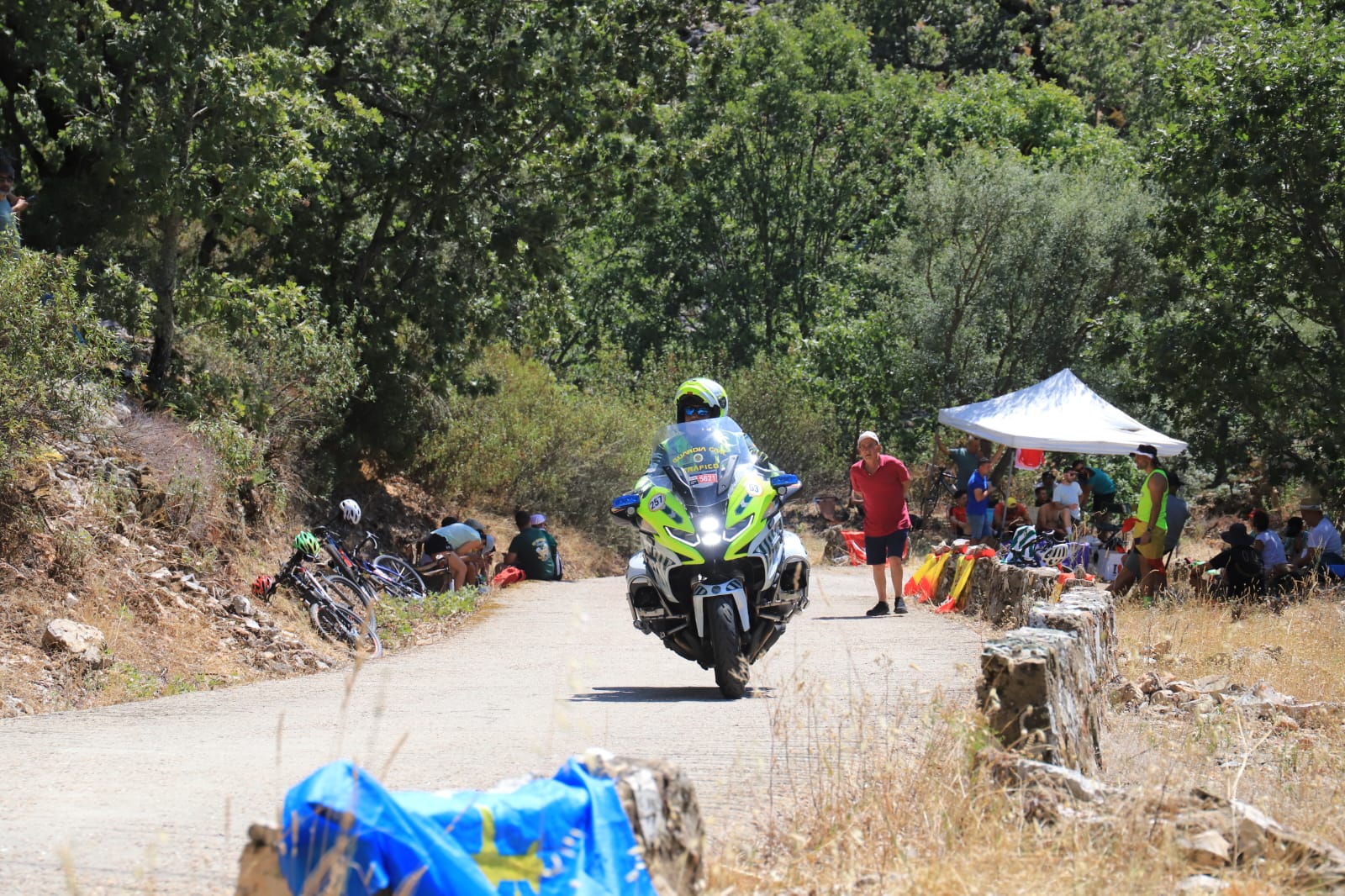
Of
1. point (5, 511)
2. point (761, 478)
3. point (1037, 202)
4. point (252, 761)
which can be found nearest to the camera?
point (252, 761)

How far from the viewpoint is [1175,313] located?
30219mm

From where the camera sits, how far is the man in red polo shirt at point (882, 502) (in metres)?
15.6

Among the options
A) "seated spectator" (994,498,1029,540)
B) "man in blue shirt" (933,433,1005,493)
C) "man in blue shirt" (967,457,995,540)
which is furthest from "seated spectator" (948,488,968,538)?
"man in blue shirt" (967,457,995,540)

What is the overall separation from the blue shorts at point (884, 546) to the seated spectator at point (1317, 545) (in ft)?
16.5

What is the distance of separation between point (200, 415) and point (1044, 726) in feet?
43.3

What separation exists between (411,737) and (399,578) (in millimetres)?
10852

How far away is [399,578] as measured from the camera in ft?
59.7

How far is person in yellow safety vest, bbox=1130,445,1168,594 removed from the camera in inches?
633

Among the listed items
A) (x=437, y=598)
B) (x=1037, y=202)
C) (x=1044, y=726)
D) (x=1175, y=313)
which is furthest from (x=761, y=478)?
(x=1037, y=202)

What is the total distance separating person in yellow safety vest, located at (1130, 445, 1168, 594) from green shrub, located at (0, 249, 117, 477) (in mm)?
10841

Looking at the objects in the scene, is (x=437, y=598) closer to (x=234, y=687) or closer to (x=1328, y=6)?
(x=234, y=687)

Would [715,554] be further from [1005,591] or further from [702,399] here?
[1005,591]

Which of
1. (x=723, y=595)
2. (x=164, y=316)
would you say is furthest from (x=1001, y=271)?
(x=723, y=595)

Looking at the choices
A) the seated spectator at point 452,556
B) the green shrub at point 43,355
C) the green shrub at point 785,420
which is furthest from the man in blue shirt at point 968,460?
the green shrub at point 43,355
